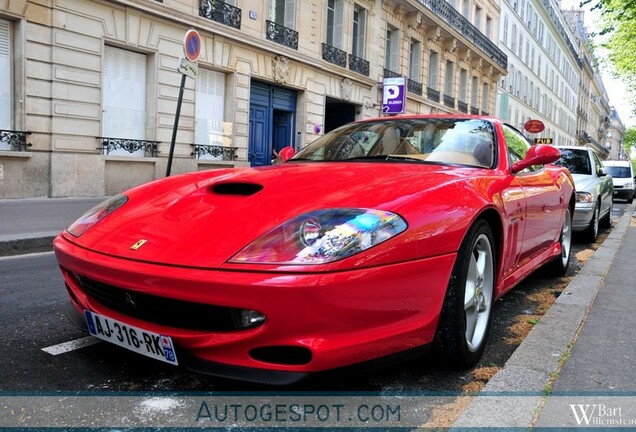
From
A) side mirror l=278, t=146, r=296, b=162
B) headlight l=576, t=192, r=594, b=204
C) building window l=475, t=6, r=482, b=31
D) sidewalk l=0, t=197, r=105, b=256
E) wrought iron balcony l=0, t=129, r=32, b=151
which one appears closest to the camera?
side mirror l=278, t=146, r=296, b=162

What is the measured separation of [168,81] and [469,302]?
38.3 ft

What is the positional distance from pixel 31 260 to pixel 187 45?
3.92 meters

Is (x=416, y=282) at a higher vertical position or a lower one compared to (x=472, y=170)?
lower

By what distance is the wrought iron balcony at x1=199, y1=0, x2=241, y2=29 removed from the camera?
13.6 metres

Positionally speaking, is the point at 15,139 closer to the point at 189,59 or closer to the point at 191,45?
the point at 189,59

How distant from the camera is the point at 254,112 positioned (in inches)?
620

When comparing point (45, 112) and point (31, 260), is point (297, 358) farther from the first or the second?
point (45, 112)

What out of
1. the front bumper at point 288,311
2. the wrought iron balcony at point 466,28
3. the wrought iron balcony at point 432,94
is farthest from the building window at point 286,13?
the front bumper at point 288,311

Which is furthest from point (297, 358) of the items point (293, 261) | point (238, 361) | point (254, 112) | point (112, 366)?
point (254, 112)

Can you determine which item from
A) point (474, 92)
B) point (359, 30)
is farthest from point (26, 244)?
point (474, 92)

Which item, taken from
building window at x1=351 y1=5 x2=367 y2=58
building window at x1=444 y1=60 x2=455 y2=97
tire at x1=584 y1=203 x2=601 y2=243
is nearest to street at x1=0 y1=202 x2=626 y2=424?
tire at x1=584 y1=203 x2=601 y2=243

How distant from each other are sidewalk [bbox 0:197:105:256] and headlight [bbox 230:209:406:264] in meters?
4.92

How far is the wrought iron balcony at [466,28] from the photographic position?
25234 millimetres

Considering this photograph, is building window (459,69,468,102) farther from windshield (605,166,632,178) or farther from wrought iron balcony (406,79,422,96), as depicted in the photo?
windshield (605,166,632,178)
